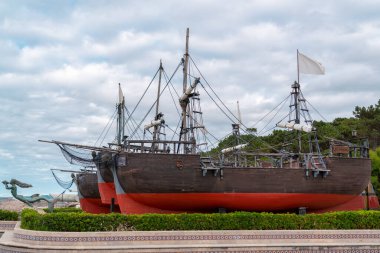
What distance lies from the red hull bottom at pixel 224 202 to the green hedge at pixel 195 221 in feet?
9.22

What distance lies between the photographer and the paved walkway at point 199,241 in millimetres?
15352

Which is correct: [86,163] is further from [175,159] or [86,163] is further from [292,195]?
[292,195]

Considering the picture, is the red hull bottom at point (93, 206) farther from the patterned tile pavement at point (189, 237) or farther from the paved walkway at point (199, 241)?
the patterned tile pavement at point (189, 237)

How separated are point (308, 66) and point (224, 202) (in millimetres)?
9170

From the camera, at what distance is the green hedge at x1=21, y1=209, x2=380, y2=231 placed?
52.5 feet

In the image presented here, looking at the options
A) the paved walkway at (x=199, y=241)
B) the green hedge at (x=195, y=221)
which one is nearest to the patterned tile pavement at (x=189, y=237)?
the paved walkway at (x=199, y=241)

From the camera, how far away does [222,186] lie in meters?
20.0

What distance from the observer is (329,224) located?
1767cm

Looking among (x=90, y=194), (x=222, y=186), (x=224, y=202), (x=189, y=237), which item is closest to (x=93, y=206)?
(x=90, y=194)

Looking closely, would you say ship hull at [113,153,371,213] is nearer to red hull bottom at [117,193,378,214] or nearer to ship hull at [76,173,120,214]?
red hull bottom at [117,193,378,214]

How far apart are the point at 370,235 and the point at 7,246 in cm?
1341

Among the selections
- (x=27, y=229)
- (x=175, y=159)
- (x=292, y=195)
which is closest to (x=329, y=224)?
(x=292, y=195)

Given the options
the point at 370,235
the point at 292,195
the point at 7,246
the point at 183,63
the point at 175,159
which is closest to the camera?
the point at 7,246

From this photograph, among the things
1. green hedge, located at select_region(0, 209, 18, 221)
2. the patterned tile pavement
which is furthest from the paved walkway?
green hedge, located at select_region(0, 209, 18, 221)
